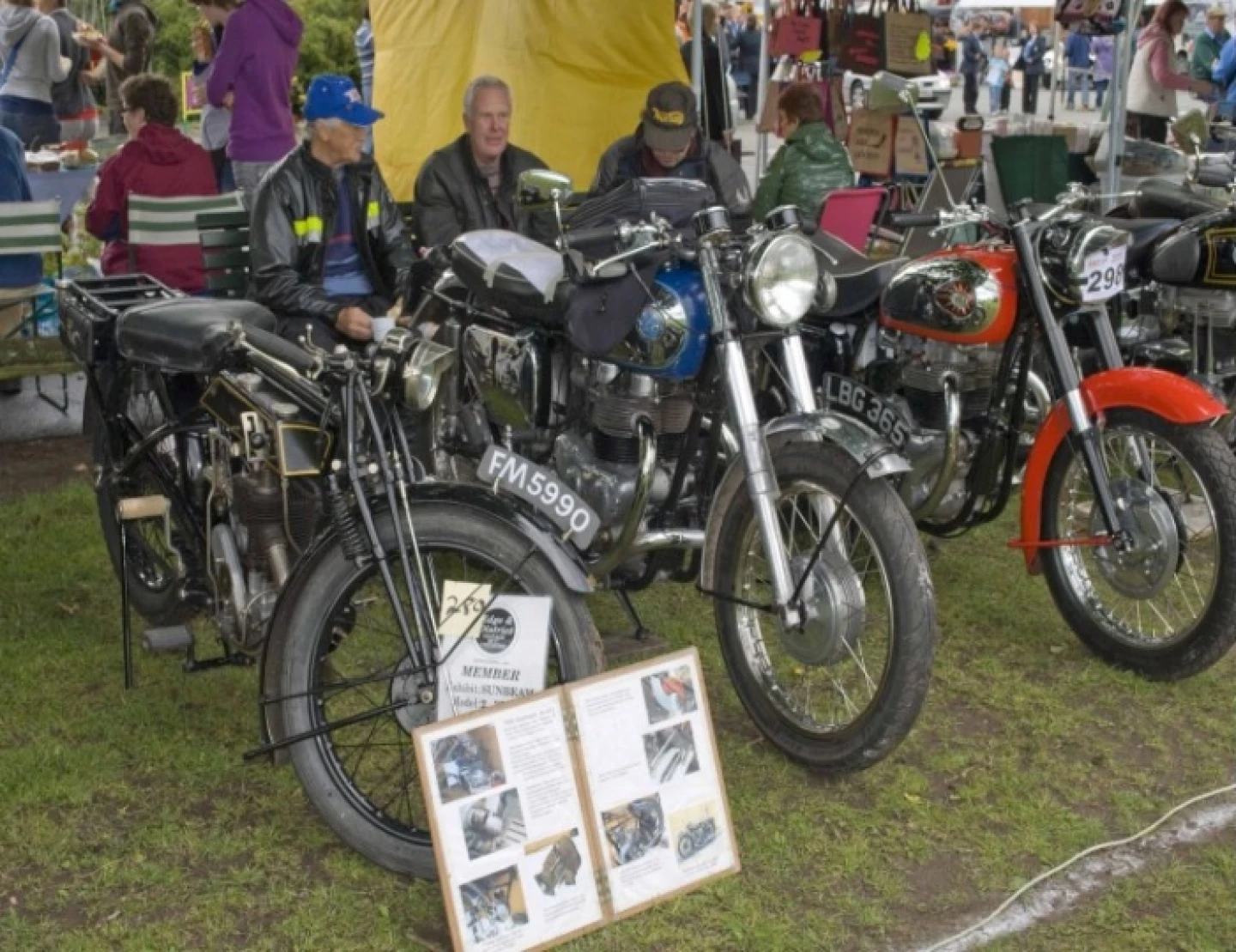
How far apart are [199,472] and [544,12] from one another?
5017mm

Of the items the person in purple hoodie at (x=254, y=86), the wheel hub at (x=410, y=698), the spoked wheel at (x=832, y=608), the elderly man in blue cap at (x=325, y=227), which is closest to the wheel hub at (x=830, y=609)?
the spoked wheel at (x=832, y=608)

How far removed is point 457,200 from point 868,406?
192cm

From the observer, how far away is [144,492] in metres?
4.34

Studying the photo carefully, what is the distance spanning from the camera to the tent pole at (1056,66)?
22.4 metres

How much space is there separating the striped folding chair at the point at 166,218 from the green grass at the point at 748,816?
2.25 metres

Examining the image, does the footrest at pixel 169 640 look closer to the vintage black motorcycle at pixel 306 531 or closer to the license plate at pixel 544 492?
the vintage black motorcycle at pixel 306 531

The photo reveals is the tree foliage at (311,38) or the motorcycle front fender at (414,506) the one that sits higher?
the tree foliage at (311,38)

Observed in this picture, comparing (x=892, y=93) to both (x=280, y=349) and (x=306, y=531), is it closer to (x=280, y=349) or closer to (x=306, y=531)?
(x=280, y=349)

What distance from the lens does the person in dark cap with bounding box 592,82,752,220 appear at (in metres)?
6.02

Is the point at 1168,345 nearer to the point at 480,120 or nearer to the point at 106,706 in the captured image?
the point at 480,120

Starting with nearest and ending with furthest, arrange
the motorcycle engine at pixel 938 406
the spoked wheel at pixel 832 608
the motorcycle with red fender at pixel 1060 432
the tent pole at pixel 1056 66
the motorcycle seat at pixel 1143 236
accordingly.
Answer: the spoked wheel at pixel 832 608
the motorcycle with red fender at pixel 1060 432
the motorcycle engine at pixel 938 406
the motorcycle seat at pixel 1143 236
the tent pole at pixel 1056 66

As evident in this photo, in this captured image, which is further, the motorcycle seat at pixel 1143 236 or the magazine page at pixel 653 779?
the motorcycle seat at pixel 1143 236

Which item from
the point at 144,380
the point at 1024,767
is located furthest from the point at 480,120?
the point at 1024,767

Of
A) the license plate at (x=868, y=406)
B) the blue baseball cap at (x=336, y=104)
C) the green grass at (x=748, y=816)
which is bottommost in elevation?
the green grass at (x=748, y=816)
